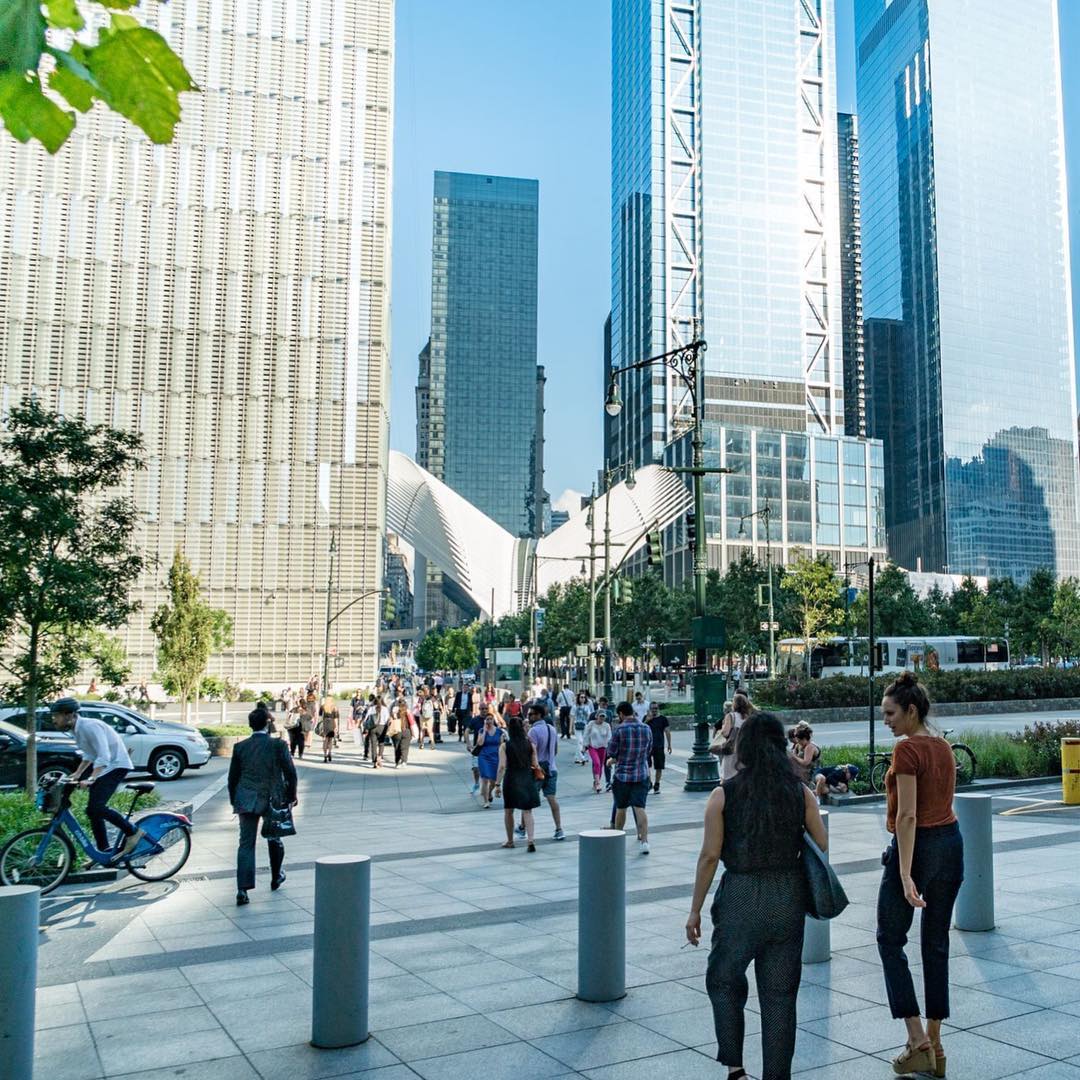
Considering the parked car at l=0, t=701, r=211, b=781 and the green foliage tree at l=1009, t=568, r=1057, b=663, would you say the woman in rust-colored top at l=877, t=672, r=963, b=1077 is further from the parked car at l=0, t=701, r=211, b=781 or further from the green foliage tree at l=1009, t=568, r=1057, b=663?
the green foliage tree at l=1009, t=568, r=1057, b=663

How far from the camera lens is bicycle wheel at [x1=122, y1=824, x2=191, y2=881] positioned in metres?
10.3

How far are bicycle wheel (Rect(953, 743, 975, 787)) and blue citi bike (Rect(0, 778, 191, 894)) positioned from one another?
13.0 m

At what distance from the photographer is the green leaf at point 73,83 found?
90.2 inches

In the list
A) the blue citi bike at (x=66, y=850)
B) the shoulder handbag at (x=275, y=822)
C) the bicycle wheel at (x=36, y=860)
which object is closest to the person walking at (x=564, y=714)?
the blue citi bike at (x=66, y=850)

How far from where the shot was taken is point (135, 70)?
7.51ft

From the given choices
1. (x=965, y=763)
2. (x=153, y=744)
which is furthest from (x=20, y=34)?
(x=153, y=744)

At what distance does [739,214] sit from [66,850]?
142m

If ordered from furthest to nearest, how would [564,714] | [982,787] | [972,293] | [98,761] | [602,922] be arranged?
[972,293] < [564,714] < [982,787] < [98,761] < [602,922]

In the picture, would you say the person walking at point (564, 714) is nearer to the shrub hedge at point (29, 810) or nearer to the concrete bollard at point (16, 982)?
the shrub hedge at point (29, 810)

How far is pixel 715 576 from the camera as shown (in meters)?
79.7

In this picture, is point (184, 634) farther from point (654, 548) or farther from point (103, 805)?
point (103, 805)

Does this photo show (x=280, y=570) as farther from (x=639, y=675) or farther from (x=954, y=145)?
(x=954, y=145)

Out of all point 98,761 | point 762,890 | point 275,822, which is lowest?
point 275,822

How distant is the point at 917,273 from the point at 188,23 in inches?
4601
